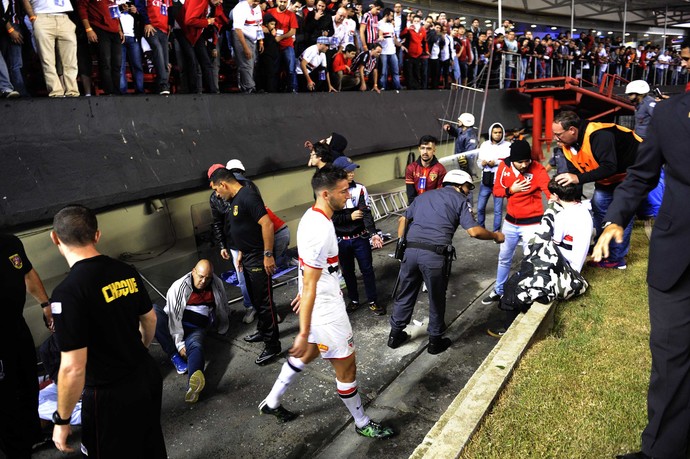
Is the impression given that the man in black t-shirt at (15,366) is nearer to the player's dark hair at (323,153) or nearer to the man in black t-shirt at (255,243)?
the man in black t-shirt at (255,243)

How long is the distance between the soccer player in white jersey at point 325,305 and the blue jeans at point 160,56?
15.8ft

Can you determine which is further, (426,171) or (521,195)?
Answer: (426,171)

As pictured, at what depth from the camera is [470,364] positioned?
4633 mm

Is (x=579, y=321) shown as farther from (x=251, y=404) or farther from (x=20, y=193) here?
(x=20, y=193)

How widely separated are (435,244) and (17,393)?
353 centimetres

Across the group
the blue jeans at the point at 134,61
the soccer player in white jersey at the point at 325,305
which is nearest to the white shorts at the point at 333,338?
the soccer player in white jersey at the point at 325,305

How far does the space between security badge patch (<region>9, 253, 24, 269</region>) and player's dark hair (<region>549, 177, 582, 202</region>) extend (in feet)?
15.4

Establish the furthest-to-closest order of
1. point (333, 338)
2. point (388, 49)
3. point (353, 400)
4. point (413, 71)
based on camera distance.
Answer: point (413, 71) < point (388, 49) < point (353, 400) < point (333, 338)

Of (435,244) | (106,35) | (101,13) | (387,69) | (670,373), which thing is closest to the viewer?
(670,373)

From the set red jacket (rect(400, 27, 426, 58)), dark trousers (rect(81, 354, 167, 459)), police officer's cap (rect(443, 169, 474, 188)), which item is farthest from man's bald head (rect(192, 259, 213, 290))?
red jacket (rect(400, 27, 426, 58))

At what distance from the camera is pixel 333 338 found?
3.37 metres

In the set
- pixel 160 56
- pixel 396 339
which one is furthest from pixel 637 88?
pixel 160 56

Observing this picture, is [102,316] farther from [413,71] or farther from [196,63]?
[413,71]

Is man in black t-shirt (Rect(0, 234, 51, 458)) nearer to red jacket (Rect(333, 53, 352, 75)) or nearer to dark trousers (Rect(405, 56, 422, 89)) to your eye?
red jacket (Rect(333, 53, 352, 75))
